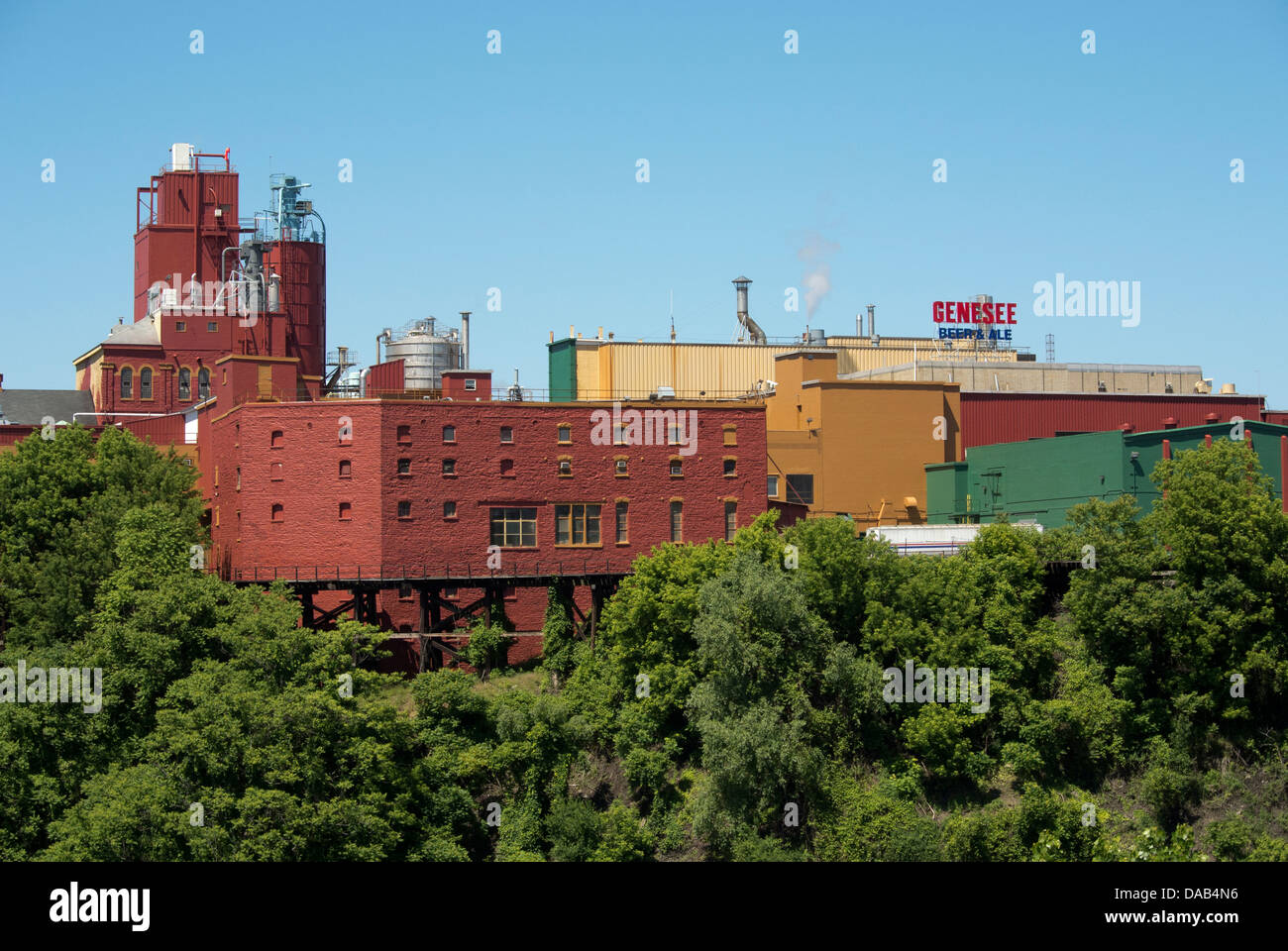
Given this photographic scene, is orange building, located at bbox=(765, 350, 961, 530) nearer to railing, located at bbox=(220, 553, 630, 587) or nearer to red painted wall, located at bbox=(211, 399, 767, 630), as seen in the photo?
red painted wall, located at bbox=(211, 399, 767, 630)

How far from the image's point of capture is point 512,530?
7175cm

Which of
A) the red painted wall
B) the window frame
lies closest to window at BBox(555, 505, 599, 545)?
the window frame

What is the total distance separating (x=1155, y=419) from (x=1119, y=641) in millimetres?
32231

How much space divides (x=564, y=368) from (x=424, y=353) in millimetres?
8585

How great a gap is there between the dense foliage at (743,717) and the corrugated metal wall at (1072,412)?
72.5 ft

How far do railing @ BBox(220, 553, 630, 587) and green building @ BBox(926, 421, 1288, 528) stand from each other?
1999 cm

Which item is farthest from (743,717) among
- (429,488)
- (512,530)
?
(429,488)

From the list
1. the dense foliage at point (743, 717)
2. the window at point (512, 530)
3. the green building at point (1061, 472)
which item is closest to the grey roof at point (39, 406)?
the dense foliage at point (743, 717)

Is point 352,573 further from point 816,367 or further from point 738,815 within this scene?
point 816,367

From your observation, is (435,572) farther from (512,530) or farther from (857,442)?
(857,442)

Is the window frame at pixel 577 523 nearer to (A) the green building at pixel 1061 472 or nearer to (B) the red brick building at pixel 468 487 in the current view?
(B) the red brick building at pixel 468 487

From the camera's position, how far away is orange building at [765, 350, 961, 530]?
Answer: 8169 cm

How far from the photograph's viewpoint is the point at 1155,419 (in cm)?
8894

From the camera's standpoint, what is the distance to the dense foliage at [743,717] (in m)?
52.5
